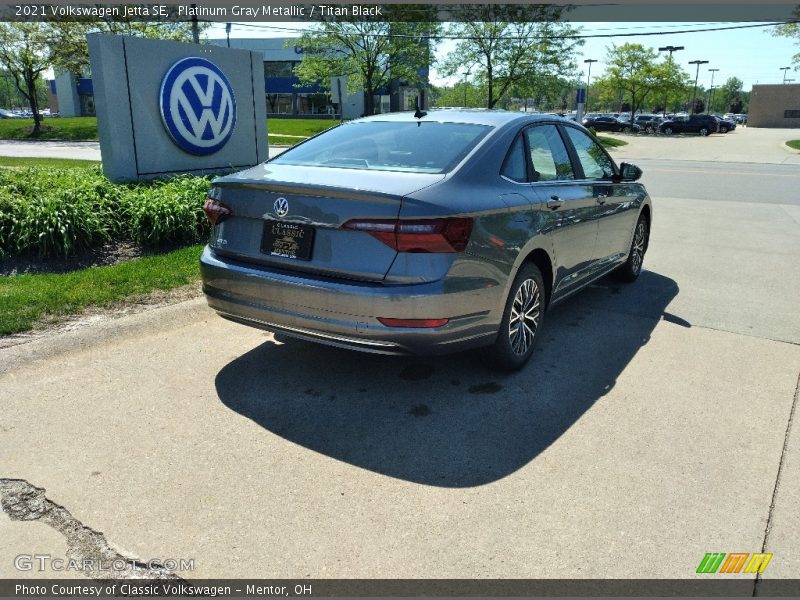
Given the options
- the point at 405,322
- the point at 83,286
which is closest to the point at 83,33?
the point at 83,286

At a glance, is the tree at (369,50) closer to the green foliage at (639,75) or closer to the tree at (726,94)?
the green foliage at (639,75)

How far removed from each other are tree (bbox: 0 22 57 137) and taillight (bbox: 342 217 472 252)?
3693cm

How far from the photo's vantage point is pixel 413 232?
3486 mm

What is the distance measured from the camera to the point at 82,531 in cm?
275

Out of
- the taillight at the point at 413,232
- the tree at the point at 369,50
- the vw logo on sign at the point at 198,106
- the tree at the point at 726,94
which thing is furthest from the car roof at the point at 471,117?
the tree at the point at 726,94

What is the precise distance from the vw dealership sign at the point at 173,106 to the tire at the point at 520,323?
681cm

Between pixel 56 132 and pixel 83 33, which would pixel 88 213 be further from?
pixel 56 132

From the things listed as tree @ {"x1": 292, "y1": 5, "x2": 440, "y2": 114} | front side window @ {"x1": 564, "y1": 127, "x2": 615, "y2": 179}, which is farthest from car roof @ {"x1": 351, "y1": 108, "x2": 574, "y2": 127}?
tree @ {"x1": 292, "y1": 5, "x2": 440, "y2": 114}

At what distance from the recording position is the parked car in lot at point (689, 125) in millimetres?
54875

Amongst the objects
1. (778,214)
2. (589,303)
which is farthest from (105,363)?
(778,214)

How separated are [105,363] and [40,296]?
58.4 inches

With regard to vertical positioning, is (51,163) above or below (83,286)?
above

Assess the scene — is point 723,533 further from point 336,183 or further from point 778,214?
point 778,214

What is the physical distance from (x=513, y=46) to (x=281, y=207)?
36.7 meters
